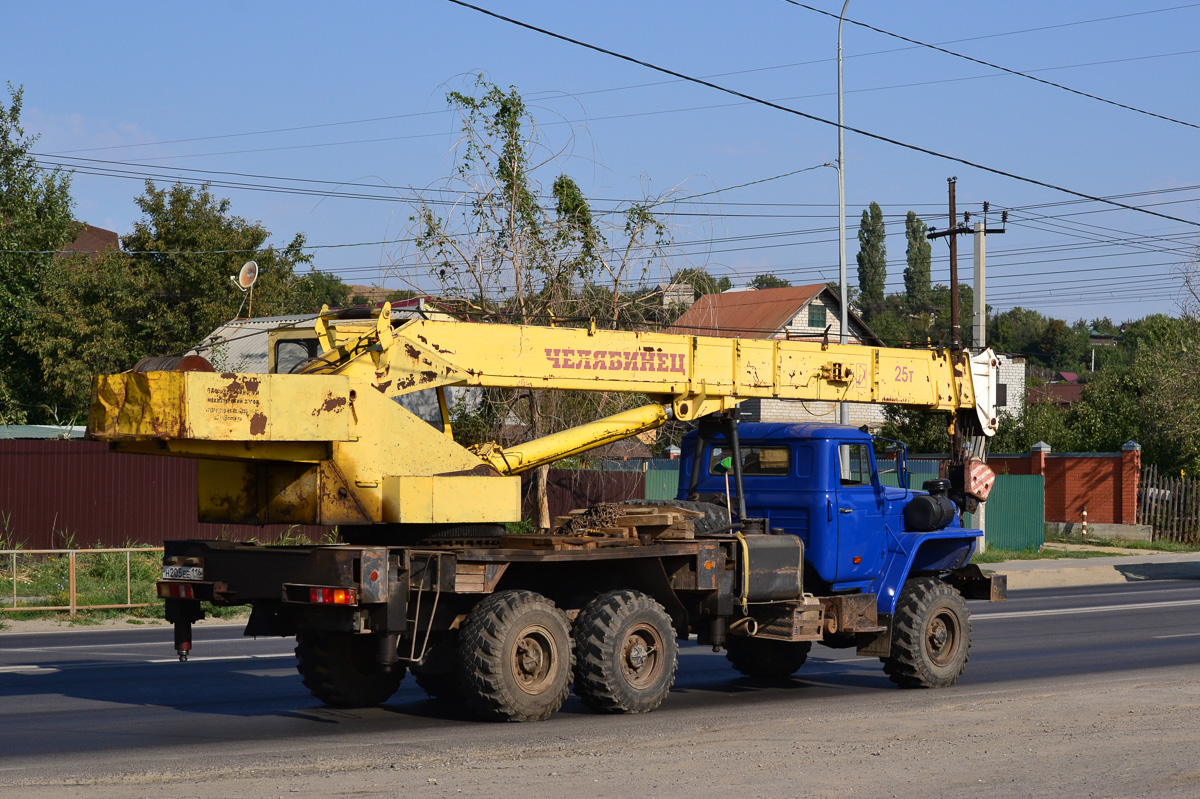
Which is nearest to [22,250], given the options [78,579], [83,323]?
[83,323]

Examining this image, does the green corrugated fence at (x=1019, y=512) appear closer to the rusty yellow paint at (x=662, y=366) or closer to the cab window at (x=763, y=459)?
the rusty yellow paint at (x=662, y=366)

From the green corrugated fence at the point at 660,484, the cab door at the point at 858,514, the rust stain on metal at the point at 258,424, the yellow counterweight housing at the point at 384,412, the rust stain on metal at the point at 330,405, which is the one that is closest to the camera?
the yellow counterweight housing at the point at 384,412

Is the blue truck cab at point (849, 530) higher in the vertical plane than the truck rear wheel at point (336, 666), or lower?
higher

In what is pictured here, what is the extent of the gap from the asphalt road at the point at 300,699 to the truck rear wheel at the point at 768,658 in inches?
7.0

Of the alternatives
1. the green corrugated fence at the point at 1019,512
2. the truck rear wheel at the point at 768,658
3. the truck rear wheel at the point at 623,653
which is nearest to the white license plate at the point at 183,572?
the truck rear wheel at the point at 623,653

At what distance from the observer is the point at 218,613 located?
20672 mm

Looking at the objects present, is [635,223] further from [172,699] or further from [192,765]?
[192,765]

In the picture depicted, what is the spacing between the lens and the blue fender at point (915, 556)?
12.6 metres

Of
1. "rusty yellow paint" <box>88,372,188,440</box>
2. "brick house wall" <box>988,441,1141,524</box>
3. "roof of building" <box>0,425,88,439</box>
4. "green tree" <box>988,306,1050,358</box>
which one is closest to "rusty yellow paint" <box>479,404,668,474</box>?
"rusty yellow paint" <box>88,372,188,440</box>

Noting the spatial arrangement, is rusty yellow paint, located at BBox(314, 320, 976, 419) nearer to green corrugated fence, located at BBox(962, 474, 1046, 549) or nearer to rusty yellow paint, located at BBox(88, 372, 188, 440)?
rusty yellow paint, located at BBox(88, 372, 188, 440)

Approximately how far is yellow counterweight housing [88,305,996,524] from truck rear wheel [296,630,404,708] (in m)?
1.32

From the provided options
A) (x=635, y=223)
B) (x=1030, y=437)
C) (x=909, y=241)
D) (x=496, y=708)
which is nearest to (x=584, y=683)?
(x=496, y=708)

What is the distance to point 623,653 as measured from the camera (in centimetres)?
1054

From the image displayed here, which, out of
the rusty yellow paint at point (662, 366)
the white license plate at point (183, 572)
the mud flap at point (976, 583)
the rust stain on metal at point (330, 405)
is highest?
the rusty yellow paint at point (662, 366)
